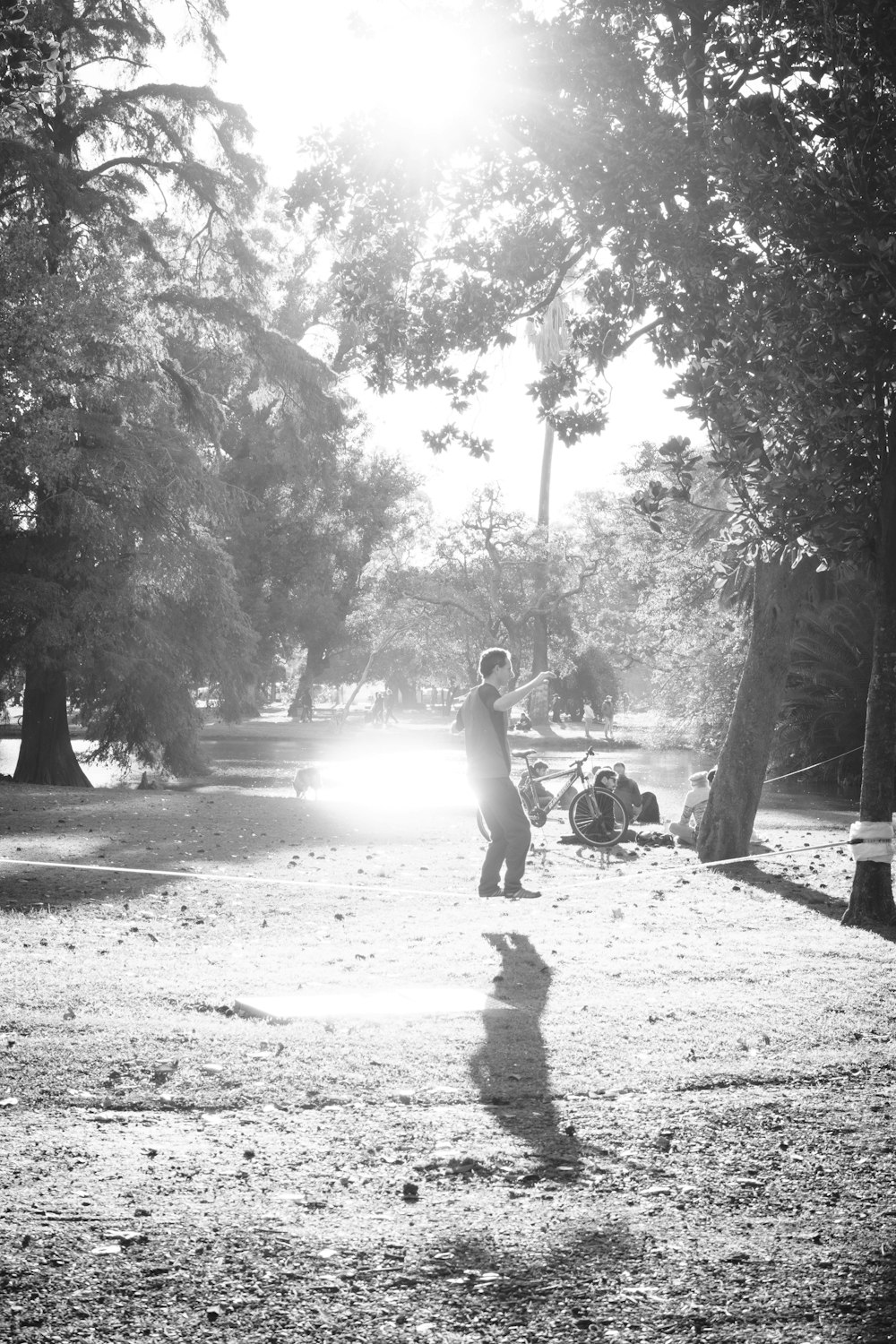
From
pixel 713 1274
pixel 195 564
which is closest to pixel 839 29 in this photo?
pixel 713 1274

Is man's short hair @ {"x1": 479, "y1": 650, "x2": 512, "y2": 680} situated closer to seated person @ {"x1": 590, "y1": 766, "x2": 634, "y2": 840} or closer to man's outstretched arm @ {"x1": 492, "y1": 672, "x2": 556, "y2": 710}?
man's outstretched arm @ {"x1": 492, "y1": 672, "x2": 556, "y2": 710}

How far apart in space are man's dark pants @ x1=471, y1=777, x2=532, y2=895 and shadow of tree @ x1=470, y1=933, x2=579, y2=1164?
209 cm

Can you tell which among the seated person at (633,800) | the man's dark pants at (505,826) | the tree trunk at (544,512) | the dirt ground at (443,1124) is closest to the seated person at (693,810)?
the seated person at (633,800)

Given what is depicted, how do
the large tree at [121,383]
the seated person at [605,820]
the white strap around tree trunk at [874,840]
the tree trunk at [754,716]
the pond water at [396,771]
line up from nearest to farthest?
the white strap around tree trunk at [874,840], the tree trunk at [754,716], the seated person at [605,820], the large tree at [121,383], the pond water at [396,771]

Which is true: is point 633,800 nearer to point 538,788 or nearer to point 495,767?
point 538,788

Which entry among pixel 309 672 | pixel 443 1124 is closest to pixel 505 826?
pixel 443 1124

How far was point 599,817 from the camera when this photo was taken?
14.8 metres

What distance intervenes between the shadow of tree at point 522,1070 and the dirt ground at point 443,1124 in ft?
0.06

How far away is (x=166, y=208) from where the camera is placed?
2548cm

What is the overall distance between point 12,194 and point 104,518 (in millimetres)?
6284

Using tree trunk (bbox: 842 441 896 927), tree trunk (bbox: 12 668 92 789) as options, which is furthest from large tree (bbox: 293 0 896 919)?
tree trunk (bbox: 12 668 92 789)

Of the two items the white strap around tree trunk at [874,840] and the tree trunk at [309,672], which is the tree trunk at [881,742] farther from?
the tree trunk at [309,672]

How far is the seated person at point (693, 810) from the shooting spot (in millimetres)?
15664

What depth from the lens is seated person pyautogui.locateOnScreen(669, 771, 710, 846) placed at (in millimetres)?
15664
